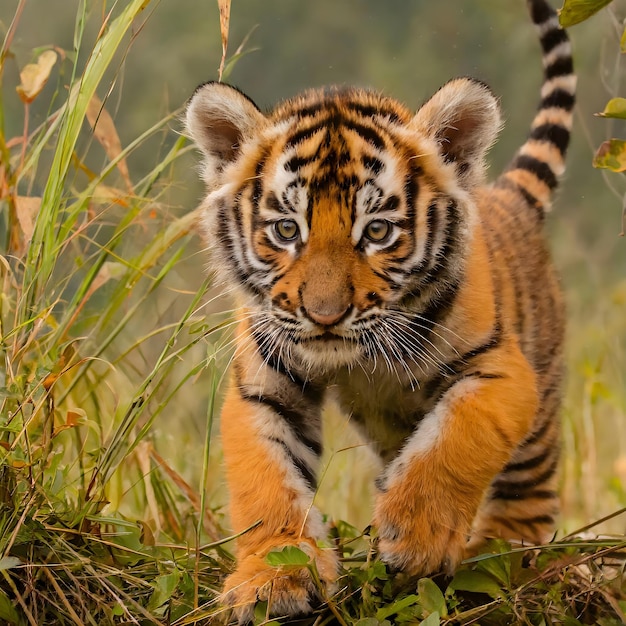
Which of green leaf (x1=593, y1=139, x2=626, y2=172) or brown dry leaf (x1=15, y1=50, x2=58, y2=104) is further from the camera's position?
brown dry leaf (x1=15, y1=50, x2=58, y2=104)

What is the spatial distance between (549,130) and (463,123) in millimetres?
1319

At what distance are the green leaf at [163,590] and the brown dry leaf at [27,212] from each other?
1.11 m

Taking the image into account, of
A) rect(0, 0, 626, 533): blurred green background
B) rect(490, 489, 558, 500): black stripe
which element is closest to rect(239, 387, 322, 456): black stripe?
rect(490, 489, 558, 500): black stripe

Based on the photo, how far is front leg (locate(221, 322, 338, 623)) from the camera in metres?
2.43

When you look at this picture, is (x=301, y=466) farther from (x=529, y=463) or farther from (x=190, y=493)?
(x=529, y=463)

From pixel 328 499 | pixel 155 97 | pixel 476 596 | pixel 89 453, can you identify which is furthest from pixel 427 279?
pixel 155 97

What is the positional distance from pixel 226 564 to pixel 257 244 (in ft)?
2.91

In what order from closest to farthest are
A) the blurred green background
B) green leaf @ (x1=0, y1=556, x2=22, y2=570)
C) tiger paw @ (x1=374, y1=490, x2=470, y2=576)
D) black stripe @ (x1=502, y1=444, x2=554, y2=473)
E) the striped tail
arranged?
green leaf @ (x1=0, y1=556, x2=22, y2=570) → tiger paw @ (x1=374, y1=490, x2=470, y2=576) → black stripe @ (x1=502, y1=444, x2=554, y2=473) → the striped tail → the blurred green background

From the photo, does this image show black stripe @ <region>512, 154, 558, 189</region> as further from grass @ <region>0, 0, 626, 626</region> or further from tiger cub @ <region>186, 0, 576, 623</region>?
grass @ <region>0, 0, 626, 626</region>

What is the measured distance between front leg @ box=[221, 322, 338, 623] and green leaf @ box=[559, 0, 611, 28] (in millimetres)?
1282

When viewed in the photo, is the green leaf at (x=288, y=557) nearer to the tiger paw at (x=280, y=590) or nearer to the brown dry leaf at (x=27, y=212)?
the tiger paw at (x=280, y=590)

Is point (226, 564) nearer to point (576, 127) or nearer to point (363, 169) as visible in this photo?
point (363, 169)

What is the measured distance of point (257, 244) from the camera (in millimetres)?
2840

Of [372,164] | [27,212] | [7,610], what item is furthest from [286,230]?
[7,610]
